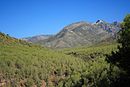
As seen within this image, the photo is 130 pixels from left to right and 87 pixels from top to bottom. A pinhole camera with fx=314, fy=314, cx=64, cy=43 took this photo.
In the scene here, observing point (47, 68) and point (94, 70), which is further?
point (47, 68)

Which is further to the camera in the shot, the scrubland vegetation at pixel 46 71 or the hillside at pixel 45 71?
the hillside at pixel 45 71

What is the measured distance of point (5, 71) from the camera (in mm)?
92438

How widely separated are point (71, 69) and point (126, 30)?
88.5 metres

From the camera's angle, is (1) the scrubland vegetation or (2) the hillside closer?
(1) the scrubland vegetation

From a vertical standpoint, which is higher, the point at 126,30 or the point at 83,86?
the point at 126,30

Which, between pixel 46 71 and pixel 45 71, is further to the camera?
pixel 46 71

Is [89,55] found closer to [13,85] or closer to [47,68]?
[47,68]

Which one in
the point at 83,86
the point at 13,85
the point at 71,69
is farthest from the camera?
the point at 71,69

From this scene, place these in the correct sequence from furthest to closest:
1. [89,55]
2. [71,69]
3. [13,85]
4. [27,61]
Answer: [89,55] → [71,69] → [27,61] → [13,85]

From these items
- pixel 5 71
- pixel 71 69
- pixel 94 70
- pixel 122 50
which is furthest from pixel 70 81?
pixel 122 50

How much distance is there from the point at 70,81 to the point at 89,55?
81.4 meters

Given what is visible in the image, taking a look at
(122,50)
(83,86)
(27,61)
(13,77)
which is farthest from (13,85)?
(122,50)

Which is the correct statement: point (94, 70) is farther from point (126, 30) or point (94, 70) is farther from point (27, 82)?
point (126, 30)

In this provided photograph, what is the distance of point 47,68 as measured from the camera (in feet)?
363
